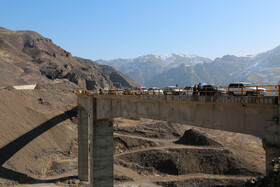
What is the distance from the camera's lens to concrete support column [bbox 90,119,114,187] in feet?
86.4

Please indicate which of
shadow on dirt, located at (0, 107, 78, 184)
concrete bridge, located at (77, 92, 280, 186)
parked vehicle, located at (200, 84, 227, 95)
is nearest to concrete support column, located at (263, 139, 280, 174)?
concrete bridge, located at (77, 92, 280, 186)

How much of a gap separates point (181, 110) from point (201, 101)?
225cm

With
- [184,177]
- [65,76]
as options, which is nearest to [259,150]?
[184,177]

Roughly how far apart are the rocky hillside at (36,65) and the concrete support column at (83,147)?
4029 centimetres

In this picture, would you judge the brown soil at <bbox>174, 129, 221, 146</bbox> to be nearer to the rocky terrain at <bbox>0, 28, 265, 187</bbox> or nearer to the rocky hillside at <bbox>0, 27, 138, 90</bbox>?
the rocky terrain at <bbox>0, 28, 265, 187</bbox>

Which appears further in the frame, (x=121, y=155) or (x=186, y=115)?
(x=121, y=155)

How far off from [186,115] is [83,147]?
83.4 feet

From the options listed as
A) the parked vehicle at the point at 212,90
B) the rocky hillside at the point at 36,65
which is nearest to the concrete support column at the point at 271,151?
the parked vehicle at the point at 212,90

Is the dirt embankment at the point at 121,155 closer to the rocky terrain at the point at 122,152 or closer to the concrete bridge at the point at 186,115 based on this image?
the rocky terrain at the point at 122,152

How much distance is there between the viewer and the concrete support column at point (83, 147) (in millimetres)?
35572

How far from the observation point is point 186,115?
52.8 feet

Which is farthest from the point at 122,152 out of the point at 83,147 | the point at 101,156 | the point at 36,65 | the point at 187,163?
the point at 36,65

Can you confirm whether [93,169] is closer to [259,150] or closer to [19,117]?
[19,117]

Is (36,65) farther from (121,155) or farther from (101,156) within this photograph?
(101,156)
